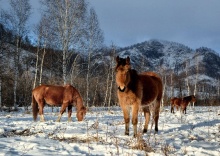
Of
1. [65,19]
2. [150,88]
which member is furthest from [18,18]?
[150,88]

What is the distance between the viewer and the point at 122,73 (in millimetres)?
6031

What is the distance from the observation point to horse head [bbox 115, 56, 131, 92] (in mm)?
5980

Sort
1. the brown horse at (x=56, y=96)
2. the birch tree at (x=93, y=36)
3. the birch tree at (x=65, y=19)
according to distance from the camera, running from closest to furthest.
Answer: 1. the brown horse at (x=56, y=96)
2. the birch tree at (x=65, y=19)
3. the birch tree at (x=93, y=36)

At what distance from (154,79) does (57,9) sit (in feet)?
51.3

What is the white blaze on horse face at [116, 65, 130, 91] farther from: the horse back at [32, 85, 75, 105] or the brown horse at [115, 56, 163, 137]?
the horse back at [32, 85, 75, 105]

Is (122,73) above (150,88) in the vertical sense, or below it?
above

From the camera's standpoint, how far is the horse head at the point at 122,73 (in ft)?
19.6

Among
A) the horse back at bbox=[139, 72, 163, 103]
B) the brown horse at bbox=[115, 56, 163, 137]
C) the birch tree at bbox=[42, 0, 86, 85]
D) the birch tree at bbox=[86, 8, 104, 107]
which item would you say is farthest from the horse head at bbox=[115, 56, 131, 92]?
the birch tree at bbox=[86, 8, 104, 107]

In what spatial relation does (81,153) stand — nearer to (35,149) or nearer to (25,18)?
(35,149)

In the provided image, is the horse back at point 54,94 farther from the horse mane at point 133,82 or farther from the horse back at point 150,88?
the horse mane at point 133,82

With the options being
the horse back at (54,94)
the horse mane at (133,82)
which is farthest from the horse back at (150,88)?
the horse back at (54,94)

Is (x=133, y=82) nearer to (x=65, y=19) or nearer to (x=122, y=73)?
(x=122, y=73)

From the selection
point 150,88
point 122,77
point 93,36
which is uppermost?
point 93,36

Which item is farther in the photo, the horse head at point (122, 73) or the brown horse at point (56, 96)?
the brown horse at point (56, 96)
